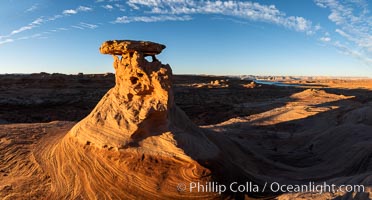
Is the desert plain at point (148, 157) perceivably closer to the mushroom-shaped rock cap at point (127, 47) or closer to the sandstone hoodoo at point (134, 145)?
the sandstone hoodoo at point (134, 145)

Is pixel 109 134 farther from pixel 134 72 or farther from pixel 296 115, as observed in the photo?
pixel 296 115

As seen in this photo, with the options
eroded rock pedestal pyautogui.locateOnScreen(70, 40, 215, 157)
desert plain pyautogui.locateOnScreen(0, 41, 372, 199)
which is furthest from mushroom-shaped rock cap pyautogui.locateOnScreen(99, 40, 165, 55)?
desert plain pyautogui.locateOnScreen(0, 41, 372, 199)

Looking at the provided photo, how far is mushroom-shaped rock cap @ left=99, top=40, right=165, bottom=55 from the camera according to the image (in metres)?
6.54

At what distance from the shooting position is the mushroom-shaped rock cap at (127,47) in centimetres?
654

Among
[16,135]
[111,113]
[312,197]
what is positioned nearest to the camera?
[312,197]

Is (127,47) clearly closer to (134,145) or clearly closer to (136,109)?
(136,109)

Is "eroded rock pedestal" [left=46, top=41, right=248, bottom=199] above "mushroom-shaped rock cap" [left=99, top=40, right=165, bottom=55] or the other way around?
the other way around

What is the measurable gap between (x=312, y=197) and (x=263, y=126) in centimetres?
803

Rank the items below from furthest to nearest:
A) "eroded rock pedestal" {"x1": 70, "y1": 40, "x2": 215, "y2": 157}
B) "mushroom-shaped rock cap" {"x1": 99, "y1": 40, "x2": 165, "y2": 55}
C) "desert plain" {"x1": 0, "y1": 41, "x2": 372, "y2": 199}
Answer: "mushroom-shaped rock cap" {"x1": 99, "y1": 40, "x2": 165, "y2": 55} → "eroded rock pedestal" {"x1": 70, "y1": 40, "x2": 215, "y2": 157} → "desert plain" {"x1": 0, "y1": 41, "x2": 372, "y2": 199}

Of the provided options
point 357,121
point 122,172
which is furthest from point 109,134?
point 357,121

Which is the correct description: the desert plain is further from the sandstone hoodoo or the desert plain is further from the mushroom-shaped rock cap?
the mushroom-shaped rock cap

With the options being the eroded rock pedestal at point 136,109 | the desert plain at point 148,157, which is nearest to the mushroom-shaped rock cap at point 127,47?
the eroded rock pedestal at point 136,109

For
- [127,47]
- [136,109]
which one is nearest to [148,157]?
[136,109]

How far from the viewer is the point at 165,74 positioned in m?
6.31
